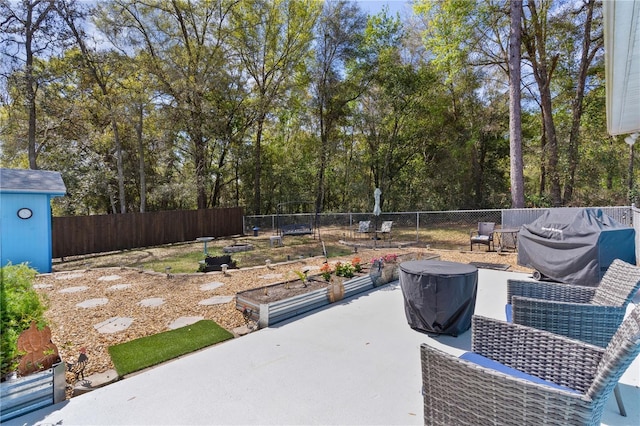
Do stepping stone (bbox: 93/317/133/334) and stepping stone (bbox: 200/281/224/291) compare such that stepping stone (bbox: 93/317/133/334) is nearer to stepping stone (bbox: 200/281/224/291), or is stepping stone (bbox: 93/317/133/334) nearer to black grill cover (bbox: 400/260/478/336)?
stepping stone (bbox: 200/281/224/291)

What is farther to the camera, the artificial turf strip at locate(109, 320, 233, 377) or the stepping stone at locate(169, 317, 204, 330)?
the stepping stone at locate(169, 317, 204, 330)

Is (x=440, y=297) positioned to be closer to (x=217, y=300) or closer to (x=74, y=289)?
(x=217, y=300)

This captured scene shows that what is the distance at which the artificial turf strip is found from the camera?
8.80ft

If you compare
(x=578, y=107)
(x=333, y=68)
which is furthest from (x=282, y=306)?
(x=578, y=107)

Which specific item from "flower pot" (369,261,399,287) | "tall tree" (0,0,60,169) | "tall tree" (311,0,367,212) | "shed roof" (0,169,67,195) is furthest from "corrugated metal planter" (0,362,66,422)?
"tall tree" (311,0,367,212)

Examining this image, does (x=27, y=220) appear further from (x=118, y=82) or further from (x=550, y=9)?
(x=550, y=9)

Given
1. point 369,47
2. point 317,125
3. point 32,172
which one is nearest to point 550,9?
point 369,47

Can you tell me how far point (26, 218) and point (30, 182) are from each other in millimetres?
783

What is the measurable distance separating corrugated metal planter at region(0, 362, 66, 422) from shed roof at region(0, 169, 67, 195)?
618 centimetres

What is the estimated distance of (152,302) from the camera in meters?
4.43

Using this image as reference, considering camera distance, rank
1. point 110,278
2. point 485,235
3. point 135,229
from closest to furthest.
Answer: point 110,278, point 485,235, point 135,229

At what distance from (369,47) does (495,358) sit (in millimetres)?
14773

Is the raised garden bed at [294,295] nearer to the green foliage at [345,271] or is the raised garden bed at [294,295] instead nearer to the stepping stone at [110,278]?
the green foliage at [345,271]

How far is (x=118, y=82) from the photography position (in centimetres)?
1167
